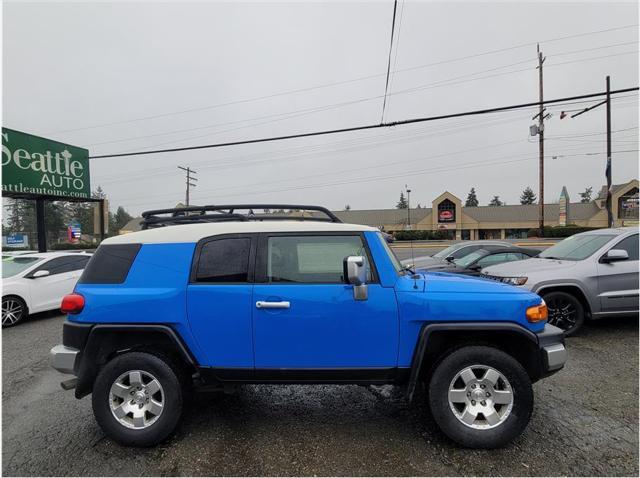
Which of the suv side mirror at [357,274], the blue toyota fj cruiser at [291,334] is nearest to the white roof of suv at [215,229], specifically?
the blue toyota fj cruiser at [291,334]

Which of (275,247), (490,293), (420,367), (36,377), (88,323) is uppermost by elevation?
(275,247)

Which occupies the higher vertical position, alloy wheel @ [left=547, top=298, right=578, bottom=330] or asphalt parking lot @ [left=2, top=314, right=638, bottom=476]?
alloy wheel @ [left=547, top=298, right=578, bottom=330]

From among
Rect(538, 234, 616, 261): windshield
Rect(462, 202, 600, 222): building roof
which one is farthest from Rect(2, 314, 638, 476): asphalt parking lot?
Rect(462, 202, 600, 222): building roof

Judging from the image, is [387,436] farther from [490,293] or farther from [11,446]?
[11,446]

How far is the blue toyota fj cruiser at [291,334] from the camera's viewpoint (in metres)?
2.75

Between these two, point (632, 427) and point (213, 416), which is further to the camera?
point (213, 416)

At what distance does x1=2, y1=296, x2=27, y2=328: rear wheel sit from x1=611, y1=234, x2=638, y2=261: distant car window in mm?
10882

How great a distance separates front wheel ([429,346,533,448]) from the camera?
270cm

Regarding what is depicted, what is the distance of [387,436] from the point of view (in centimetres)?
290

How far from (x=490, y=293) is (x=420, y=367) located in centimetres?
84

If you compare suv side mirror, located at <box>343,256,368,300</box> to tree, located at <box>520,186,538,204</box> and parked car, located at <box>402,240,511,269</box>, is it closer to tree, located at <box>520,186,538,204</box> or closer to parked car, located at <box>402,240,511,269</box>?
parked car, located at <box>402,240,511,269</box>

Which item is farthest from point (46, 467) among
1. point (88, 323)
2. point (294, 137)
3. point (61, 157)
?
point (61, 157)

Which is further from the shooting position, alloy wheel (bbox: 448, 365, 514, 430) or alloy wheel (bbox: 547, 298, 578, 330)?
alloy wheel (bbox: 547, 298, 578, 330)

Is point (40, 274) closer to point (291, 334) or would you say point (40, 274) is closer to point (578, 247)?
point (291, 334)
